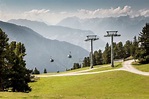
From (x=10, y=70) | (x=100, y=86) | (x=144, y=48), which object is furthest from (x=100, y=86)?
(x=144, y=48)

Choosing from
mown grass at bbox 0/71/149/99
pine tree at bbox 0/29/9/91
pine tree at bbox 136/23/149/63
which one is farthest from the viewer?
pine tree at bbox 136/23/149/63

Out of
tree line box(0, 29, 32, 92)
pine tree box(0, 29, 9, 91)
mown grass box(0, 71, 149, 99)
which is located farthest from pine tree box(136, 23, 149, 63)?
pine tree box(0, 29, 9, 91)

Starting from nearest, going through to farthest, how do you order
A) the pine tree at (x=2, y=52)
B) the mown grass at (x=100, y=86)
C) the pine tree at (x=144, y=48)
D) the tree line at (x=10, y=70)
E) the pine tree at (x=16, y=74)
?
1. the pine tree at (x=2, y=52)
2. the tree line at (x=10, y=70)
3. the pine tree at (x=16, y=74)
4. the mown grass at (x=100, y=86)
5. the pine tree at (x=144, y=48)

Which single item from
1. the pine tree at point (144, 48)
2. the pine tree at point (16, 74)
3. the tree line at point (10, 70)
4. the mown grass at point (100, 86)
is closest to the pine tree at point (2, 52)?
the tree line at point (10, 70)

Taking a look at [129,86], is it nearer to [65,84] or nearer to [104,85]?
[104,85]

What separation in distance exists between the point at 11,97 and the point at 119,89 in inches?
1063

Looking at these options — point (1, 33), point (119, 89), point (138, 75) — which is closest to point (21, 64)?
point (1, 33)

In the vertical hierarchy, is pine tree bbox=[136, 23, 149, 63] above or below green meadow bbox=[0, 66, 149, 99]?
above

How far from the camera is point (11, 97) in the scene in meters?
30.4

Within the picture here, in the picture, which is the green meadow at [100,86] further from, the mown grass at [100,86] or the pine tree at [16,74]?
the pine tree at [16,74]

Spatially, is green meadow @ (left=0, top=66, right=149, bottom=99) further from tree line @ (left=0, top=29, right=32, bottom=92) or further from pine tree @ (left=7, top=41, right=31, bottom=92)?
tree line @ (left=0, top=29, right=32, bottom=92)

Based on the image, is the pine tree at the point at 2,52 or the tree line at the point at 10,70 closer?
the pine tree at the point at 2,52

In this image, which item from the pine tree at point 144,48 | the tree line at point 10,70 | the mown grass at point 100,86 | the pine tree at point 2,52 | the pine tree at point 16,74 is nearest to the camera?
the pine tree at point 2,52

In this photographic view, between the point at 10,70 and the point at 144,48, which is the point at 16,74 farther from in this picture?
the point at 144,48
